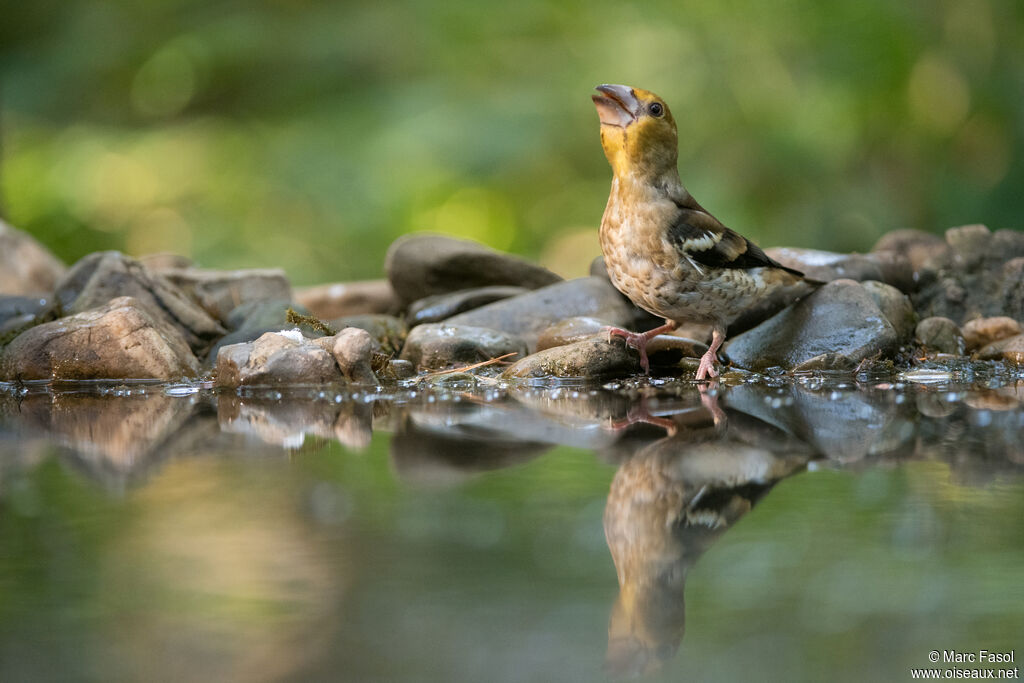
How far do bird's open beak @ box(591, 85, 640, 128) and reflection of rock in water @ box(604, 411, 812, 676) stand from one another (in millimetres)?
1500

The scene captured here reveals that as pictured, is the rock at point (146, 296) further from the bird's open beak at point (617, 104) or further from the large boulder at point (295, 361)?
the bird's open beak at point (617, 104)

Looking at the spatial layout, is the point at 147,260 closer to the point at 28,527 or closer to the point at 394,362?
the point at 394,362

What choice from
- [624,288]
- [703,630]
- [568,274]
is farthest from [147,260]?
[703,630]

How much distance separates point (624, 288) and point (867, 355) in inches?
38.7

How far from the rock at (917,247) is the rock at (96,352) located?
3.50 m

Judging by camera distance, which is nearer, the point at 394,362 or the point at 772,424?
the point at 772,424

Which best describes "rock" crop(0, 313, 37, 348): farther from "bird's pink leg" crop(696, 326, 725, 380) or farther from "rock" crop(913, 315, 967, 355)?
"rock" crop(913, 315, 967, 355)

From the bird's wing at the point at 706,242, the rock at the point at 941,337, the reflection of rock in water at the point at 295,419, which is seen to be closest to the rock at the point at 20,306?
the reflection of rock in water at the point at 295,419

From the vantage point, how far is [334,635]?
3.65 ft

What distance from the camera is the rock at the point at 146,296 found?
4539 millimetres

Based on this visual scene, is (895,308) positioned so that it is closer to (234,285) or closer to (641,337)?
(641,337)

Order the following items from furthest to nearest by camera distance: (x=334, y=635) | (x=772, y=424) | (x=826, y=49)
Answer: (x=826, y=49) < (x=772, y=424) < (x=334, y=635)

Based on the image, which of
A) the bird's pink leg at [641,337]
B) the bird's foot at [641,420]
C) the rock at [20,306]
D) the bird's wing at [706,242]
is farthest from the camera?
the rock at [20,306]

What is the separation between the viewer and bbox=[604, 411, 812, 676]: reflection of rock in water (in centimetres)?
113
